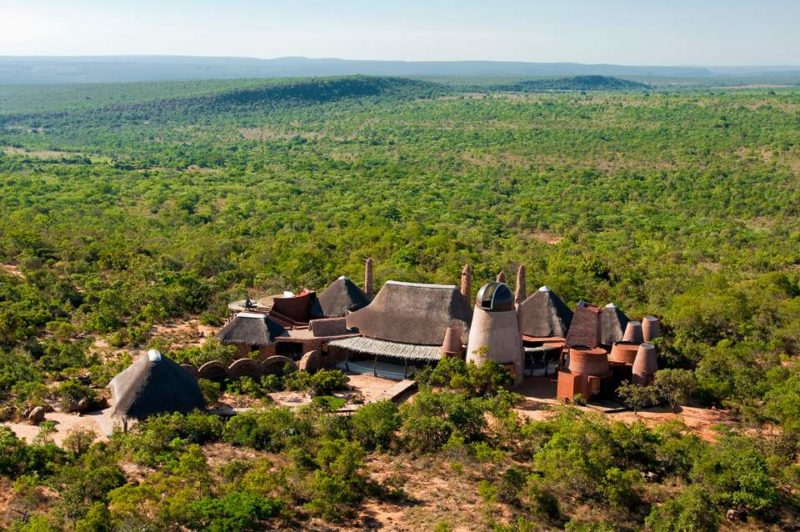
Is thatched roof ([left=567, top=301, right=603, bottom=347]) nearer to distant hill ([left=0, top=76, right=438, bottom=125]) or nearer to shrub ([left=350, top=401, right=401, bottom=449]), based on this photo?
shrub ([left=350, top=401, right=401, bottom=449])

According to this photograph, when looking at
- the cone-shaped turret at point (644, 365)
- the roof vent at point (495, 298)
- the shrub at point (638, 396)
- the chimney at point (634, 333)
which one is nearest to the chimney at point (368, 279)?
the roof vent at point (495, 298)

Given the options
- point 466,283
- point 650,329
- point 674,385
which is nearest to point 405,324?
point 466,283

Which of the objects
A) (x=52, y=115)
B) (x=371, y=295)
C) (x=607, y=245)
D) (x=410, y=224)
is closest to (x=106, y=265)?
(x=371, y=295)

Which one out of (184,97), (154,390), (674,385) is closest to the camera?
(154,390)

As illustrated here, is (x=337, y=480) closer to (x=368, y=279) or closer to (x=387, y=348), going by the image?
(x=387, y=348)

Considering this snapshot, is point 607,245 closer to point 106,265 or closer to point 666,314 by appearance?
point 666,314

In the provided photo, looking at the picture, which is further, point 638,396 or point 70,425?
point 638,396

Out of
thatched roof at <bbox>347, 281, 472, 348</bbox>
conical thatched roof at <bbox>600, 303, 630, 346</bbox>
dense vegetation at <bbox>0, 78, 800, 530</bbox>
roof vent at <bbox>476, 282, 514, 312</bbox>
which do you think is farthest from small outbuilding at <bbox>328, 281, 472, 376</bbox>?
conical thatched roof at <bbox>600, 303, 630, 346</bbox>
